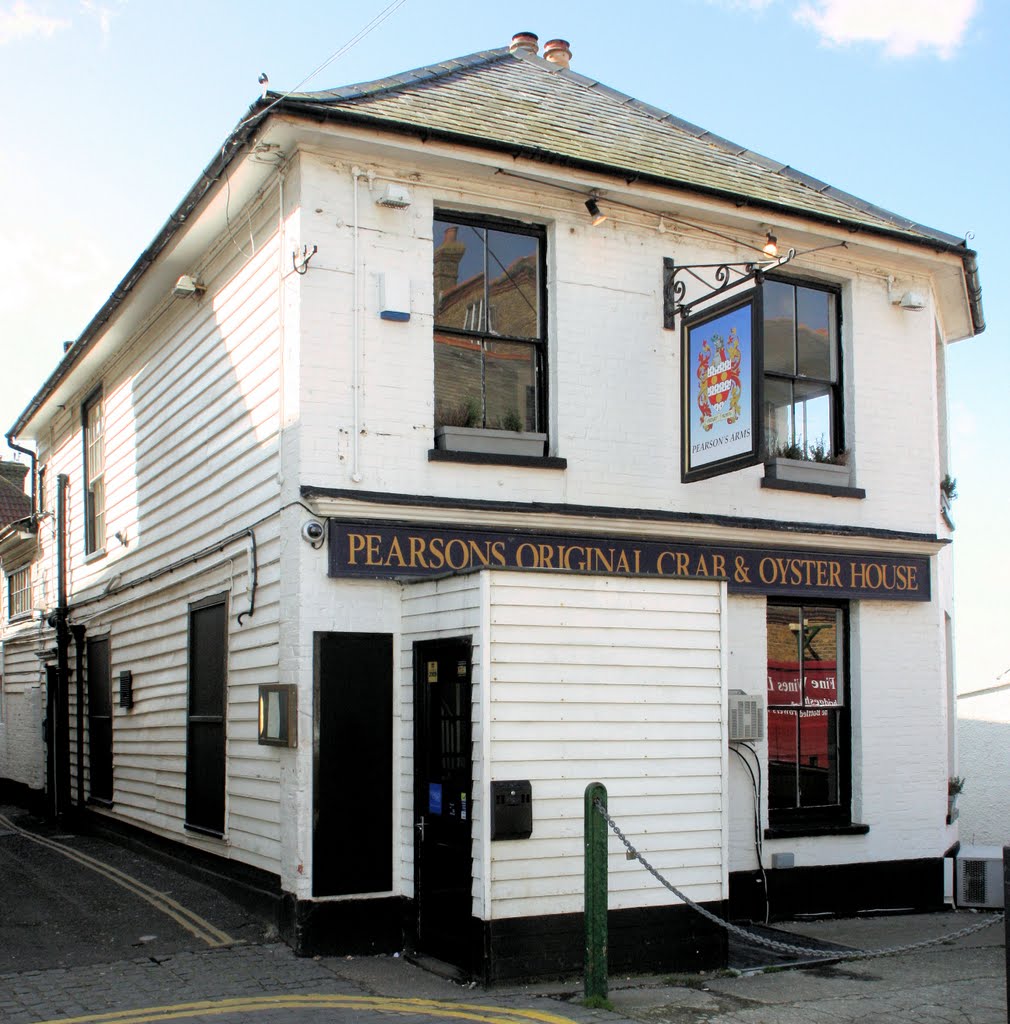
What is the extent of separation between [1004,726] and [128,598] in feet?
35.1

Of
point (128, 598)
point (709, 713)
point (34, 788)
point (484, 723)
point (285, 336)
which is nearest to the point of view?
point (484, 723)

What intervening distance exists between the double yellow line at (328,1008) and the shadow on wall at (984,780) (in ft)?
29.1

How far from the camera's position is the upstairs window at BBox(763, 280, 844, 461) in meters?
12.4

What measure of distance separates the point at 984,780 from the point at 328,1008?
10.2m

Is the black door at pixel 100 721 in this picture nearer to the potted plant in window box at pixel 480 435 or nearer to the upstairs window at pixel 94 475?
the upstairs window at pixel 94 475

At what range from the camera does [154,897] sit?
1110 centimetres

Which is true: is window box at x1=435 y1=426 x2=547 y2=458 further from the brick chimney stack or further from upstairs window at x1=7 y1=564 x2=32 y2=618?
the brick chimney stack

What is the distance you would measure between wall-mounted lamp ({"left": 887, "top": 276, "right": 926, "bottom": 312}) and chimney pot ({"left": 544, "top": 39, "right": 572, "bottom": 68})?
5.14 meters

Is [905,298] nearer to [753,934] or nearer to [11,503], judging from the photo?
[753,934]

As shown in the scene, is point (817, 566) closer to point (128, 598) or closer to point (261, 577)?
point (261, 577)

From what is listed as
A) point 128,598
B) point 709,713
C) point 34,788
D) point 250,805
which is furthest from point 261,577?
point 34,788

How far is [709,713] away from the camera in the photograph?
9320mm

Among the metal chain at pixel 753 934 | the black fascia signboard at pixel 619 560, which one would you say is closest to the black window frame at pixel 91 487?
the black fascia signboard at pixel 619 560

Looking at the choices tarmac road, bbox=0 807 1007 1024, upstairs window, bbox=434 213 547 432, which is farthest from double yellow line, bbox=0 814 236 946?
upstairs window, bbox=434 213 547 432
